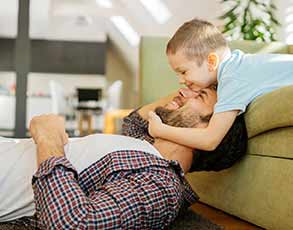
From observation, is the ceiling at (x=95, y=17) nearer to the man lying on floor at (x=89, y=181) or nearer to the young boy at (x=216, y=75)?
the young boy at (x=216, y=75)

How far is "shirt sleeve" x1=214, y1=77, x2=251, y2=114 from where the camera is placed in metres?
1.51

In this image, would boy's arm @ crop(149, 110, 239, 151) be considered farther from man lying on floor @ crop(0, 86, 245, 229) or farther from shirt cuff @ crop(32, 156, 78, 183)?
shirt cuff @ crop(32, 156, 78, 183)

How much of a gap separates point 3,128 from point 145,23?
3.75m

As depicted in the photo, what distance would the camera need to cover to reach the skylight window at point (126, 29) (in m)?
10.2

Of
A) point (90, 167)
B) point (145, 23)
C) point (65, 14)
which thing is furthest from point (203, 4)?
point (65, 14)

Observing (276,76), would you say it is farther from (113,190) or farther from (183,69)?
(113,190)

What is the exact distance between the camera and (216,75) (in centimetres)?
163

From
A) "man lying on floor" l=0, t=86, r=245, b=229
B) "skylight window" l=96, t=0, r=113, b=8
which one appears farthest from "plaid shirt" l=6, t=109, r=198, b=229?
"skylight window" l=96, t=0, r=113, b=8

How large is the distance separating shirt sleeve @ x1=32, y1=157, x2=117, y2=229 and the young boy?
45cm

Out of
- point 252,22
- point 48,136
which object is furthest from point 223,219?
point 252,22

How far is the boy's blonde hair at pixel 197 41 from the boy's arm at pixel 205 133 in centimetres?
20

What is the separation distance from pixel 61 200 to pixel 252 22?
2.84 metres

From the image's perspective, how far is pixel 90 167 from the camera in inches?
52.6

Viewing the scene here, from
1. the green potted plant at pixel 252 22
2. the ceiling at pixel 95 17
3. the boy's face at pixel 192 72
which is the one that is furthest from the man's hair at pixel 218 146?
the ceiling at pixel 95 17
